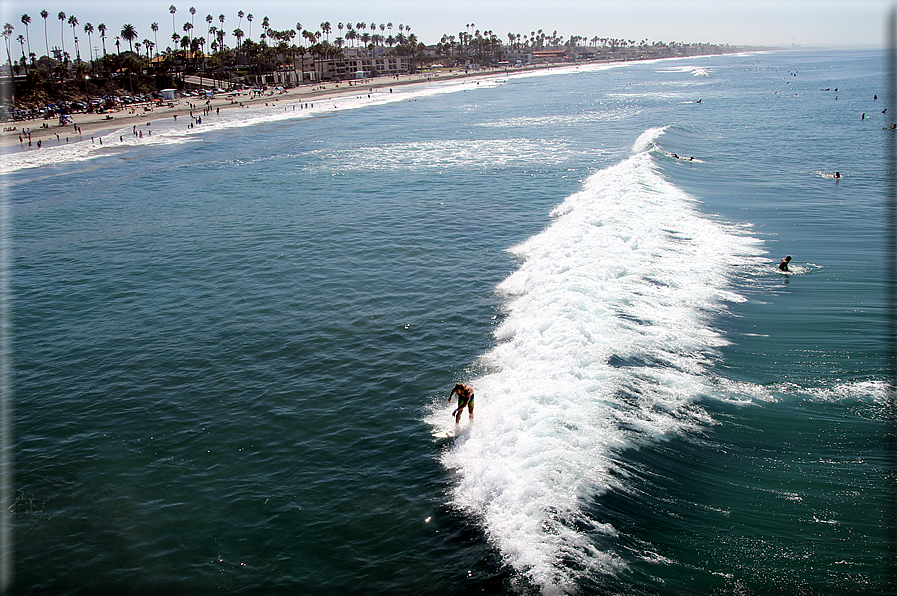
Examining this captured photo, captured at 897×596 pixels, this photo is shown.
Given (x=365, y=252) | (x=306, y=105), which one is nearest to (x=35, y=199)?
(x=365, y=252)

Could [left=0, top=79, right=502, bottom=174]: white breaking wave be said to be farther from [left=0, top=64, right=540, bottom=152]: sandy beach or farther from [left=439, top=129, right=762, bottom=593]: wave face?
[left=439, top=129, right=762, bottom=593]: wave face

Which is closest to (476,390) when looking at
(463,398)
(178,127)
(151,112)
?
(463,398)

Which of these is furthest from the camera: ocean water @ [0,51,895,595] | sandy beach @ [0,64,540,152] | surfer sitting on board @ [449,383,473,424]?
sandy beach @ [0,64,540,152]

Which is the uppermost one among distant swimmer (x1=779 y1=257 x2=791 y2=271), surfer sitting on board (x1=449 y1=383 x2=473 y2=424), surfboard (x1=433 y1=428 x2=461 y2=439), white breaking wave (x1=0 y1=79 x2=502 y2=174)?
white breaking wave (x1=0 y1=79 x2=502 y2=174)

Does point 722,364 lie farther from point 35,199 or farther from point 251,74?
point 251,74

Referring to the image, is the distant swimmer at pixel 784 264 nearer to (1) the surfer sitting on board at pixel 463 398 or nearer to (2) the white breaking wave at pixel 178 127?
(1) the surfer sitting on board at pixel 463 398

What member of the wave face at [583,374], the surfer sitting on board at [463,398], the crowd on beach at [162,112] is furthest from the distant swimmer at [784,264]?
the crowd on beach at [162,112]

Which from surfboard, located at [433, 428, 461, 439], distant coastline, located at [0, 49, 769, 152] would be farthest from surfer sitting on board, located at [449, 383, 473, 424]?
distant coastline, located at [0, 49, 769, 152]
